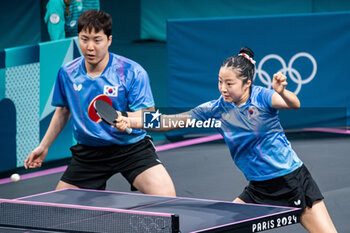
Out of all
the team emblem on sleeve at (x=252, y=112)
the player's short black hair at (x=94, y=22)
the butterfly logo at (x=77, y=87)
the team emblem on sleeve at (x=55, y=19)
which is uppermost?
the team emblem on sleeve at (x=55, y=19)

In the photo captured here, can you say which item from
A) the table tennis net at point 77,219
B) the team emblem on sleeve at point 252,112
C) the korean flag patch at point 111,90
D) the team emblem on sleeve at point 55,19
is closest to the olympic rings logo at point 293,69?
the team emblem on sleeve at point 55,19

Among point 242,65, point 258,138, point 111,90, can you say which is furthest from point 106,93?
point 258,138

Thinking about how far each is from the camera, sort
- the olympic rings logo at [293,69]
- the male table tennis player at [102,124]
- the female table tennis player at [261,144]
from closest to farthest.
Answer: the female table tennis player at [261,144], the male table tennis player at [102,124], the olympic rings logo at [293,69]

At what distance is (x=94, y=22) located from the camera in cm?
496

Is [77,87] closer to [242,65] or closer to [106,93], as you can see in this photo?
[106,93]

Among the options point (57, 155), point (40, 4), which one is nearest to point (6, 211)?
point (57, 155)

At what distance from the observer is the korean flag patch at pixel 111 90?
5.05m

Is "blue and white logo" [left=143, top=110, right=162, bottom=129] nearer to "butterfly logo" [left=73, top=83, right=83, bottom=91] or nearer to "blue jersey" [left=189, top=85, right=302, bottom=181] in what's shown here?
"blue jersey" [left=189, top=85, right=302, bottom=181]

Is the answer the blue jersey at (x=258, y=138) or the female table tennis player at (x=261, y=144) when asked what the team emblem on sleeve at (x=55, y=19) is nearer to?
the female table tennis player at (x=261, y=144)

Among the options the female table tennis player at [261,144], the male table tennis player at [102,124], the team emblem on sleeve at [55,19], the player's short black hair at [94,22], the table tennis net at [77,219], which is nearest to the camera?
the table tennis net at [77,219]

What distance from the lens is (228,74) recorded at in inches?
173

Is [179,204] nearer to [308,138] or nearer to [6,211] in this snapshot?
[6,211]

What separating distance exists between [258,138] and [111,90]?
1188 mm

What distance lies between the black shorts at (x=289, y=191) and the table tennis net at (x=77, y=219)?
111 cm
